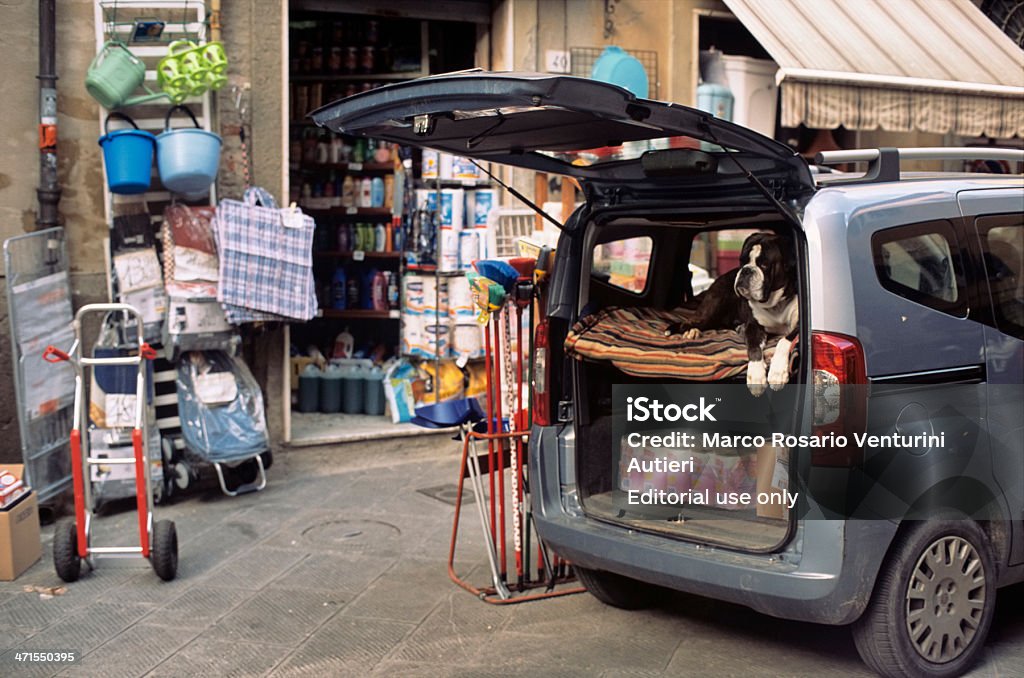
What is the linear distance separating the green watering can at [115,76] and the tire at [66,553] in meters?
2.81

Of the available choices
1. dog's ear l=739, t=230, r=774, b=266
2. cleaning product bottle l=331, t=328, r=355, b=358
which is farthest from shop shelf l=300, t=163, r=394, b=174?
dog's ear l=739, t=230, r=774, b=266

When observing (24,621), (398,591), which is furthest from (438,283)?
(24,621)

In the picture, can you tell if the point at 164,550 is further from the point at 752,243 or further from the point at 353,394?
the point at 353,394

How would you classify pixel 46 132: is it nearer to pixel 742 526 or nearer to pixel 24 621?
pixel 24 621

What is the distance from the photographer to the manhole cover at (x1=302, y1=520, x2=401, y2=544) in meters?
6.36

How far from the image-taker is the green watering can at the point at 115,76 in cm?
684

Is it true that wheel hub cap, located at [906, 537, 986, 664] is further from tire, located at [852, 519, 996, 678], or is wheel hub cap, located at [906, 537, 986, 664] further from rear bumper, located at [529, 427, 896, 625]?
rear bumper, located at [529, 427, 896, 625]

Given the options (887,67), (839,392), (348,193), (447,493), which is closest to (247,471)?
(447,493)

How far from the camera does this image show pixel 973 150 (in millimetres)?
4547

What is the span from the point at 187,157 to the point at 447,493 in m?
2.72

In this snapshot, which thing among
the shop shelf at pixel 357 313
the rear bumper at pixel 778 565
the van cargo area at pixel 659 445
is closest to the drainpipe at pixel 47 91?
the shop shelf at pixel 357 313

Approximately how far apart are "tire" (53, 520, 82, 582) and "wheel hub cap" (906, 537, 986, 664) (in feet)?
12.8

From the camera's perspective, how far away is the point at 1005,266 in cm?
448

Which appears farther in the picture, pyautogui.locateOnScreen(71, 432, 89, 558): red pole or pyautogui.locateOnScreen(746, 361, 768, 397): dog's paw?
pyautogui.locateOnScreen(71, 432, 89, 558): red pole
